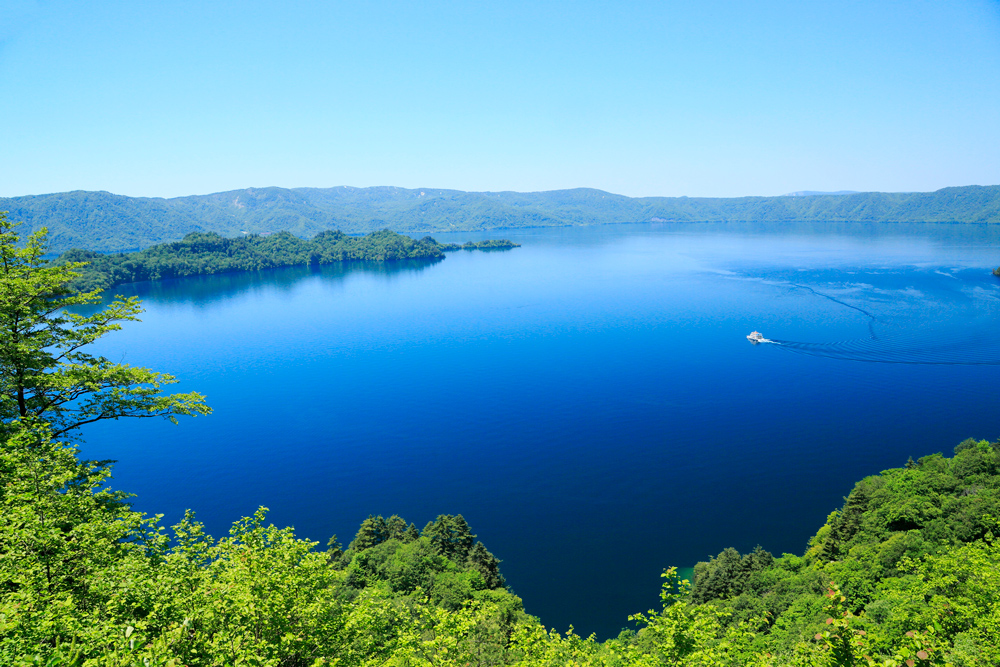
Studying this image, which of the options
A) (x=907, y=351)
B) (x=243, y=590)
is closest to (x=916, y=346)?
(x=907, y=351)

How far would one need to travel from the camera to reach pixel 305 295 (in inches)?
4441

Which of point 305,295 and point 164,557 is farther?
point 305,295

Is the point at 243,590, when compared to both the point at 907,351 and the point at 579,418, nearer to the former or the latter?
the point at 579,418

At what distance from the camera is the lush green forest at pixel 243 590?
7223 mm

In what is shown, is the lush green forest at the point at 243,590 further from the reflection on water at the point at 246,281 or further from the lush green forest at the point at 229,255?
the lush green forest at the point at 229,255

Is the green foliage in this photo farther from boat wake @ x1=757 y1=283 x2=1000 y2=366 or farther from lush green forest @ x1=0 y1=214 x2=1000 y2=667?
boat wake @ x1=757 y1=283 x2=1000 y2=366

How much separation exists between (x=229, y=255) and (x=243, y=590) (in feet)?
606

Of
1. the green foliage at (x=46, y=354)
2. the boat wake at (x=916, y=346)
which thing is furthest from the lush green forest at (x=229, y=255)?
the boat wake at (x=916, y=346)

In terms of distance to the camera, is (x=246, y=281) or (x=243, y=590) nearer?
(x=243, y=590)

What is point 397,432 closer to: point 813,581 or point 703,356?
point 813,581

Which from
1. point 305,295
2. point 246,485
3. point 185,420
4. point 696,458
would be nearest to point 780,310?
point 696,458

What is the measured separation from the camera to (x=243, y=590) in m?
8.53

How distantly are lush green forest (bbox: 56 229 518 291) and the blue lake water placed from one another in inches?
2372

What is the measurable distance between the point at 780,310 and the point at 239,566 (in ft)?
269
